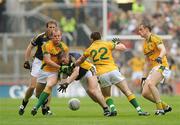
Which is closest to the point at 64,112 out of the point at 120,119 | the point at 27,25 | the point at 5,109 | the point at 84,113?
the point at 84,113

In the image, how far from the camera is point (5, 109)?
74.0 feet

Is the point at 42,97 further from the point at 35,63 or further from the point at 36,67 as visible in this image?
the point at 35,63

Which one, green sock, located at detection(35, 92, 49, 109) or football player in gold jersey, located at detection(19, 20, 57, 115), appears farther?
football player in gold jersey, located at detection(19, 20, 57, 115)

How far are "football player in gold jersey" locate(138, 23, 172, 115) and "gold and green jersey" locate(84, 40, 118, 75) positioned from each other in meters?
0.97

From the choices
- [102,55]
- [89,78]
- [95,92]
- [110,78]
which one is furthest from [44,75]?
[110,78]

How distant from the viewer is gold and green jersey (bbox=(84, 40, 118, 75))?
62.6 feet

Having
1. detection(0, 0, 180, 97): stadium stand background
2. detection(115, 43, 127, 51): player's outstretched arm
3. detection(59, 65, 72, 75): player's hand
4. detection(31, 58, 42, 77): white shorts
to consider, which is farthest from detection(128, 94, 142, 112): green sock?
detection(0, 0, 180, 97): stadium stand background

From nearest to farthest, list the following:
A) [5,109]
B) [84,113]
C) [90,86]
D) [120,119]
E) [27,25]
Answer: [120,119]
[90,86]
[84,113]
[5,109]
[27,25]

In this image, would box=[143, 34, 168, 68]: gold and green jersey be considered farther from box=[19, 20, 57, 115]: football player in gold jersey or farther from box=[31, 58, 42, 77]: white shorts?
box=[31, 58, 42, 77]: white shorts

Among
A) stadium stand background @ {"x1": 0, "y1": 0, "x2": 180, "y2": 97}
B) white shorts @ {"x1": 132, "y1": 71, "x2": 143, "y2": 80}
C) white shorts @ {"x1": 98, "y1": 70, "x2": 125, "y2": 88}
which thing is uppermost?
stadium stand background @ {"x1": 0, "y1": 0, "x2": 180, "y2": 97}

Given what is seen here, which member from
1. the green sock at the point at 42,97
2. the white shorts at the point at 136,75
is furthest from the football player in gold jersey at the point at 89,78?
the white shorts at the point at 136,75

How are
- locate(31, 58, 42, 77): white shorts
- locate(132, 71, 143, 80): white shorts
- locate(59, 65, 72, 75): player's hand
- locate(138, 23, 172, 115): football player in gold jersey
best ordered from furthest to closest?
locate(132, 71, 143, 80): white shorts, locate(31, 58, 42, 77): white shorts, locate(138, 23, 172, 115): football player in gold jersey, locate(59, 65, 72, 75): player's hand

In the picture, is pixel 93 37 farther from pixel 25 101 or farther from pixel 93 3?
pixel 93 3

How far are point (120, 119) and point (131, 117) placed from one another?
79 cm
